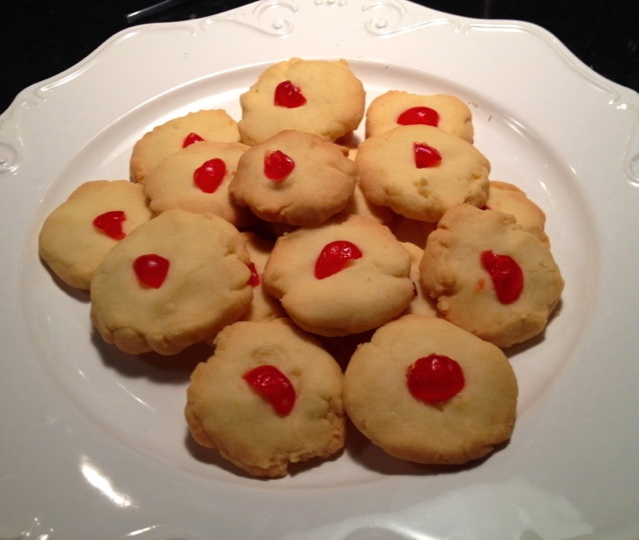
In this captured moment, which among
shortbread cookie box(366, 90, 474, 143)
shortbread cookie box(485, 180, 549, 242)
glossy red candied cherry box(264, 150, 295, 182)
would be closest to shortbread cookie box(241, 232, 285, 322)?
glossy red candied cherry box(264, 150, 295, 182)

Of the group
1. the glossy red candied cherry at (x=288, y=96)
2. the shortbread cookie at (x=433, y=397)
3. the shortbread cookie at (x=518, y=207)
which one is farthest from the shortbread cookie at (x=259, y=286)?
the shortbread cookie at (x=518, y=207)

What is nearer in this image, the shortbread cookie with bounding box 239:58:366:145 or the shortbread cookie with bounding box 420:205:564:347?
the shortbread cookie with bounding box 420:205:564:347

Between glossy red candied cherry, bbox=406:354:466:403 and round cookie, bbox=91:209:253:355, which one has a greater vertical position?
round cookie, bbox=91:209:253:355

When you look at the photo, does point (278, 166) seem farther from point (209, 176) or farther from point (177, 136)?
point (177, 136)

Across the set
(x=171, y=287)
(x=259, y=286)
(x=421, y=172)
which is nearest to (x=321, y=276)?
(x=259, y=286)

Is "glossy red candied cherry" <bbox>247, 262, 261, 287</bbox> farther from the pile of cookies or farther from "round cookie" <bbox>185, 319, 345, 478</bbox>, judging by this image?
"round cookie" <bbox>185, 319, 345, 478</bbox>

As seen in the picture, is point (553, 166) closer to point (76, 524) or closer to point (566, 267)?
point (566, 267)

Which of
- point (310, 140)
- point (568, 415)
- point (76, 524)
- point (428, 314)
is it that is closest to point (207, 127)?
point (310, 140)
